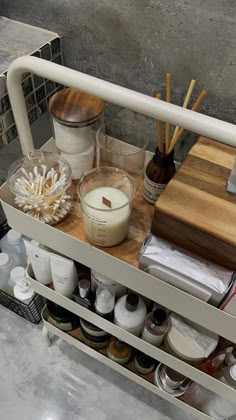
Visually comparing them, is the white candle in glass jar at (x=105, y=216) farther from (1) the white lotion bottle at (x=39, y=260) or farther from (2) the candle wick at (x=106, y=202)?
(1) the white lotion bottle at (x=39, y=260)

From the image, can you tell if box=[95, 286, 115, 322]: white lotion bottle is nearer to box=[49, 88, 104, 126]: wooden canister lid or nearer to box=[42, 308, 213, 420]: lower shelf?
box=[42, 308, 213, 420]: lower shelf

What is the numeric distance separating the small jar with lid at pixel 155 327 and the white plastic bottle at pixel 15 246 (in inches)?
20.6

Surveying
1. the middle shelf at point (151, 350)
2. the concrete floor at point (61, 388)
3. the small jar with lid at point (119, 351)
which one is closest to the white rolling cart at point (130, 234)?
the middle shelf at point (151, 350)

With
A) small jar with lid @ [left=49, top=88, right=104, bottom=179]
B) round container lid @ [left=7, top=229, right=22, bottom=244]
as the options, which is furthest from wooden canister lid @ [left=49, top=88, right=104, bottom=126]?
round container lid @ [left=7, top=229, right=22, bottom=244]

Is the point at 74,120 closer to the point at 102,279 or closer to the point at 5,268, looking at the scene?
the point at 102,279

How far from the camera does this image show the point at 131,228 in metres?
0.69

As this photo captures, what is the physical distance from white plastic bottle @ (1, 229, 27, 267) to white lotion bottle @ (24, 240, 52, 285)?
11.4 inches

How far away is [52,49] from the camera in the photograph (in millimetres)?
725

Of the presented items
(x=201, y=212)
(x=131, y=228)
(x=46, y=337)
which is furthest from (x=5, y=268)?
(x=201, y=212)

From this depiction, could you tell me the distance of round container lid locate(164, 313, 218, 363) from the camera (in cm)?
73

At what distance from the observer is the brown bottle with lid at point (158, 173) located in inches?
25.6

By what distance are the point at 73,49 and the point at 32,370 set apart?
935mm

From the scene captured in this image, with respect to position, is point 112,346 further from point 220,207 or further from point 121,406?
point 220,207

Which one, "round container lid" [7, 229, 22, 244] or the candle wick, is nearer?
the candle wick
